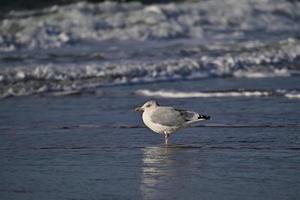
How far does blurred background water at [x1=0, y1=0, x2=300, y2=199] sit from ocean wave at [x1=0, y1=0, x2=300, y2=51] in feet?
0.13

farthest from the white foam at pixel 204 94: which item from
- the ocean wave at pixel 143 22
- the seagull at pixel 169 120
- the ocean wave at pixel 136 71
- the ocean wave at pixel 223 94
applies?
the ocean wave at pixel 143 22

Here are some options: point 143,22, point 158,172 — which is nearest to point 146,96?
point 158,172

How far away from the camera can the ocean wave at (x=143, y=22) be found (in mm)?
18875

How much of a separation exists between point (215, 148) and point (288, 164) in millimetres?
1016

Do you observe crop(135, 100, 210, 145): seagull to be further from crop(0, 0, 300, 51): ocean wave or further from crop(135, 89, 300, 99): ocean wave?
crop(0, 0, 300, 51): ocean wave

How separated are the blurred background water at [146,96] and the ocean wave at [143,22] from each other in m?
0.04

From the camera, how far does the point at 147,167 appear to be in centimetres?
733

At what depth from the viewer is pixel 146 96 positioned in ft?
39.2

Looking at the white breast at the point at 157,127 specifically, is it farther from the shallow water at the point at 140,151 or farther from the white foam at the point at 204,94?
the white foam at the point at 204,94

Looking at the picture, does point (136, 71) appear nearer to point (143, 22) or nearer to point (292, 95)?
point (292, 95)

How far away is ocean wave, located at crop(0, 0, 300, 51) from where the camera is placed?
1888 centimetres

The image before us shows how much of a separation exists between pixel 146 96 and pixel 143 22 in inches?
326

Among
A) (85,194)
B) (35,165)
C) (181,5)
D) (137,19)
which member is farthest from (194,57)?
(85,194)

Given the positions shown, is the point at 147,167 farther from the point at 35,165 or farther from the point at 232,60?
the point at 232,60
